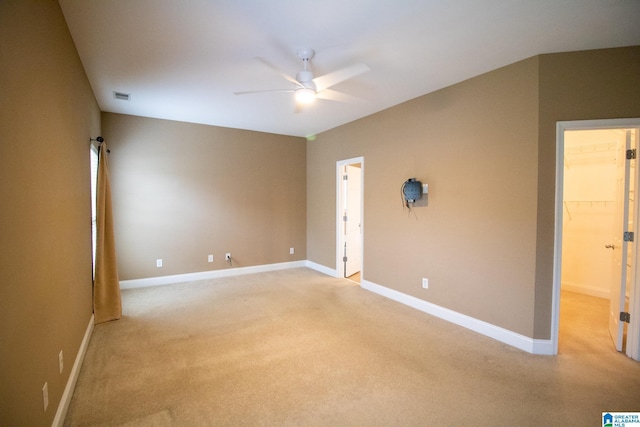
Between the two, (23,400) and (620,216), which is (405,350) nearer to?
(620,216)

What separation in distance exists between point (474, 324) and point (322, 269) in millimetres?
3037

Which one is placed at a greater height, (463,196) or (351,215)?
(463,196)

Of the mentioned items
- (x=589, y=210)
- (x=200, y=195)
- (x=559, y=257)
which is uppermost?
(x=200, y=195)

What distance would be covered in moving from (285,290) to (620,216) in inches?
159

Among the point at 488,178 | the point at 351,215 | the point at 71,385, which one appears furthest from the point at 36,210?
the point at 351,215

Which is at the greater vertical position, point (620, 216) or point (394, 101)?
point (394, 101)

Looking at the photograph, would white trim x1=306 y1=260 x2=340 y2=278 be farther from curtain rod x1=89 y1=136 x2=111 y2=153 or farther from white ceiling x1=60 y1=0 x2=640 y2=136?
curtain rod x1=89 y1=136 x2=111 y2=153

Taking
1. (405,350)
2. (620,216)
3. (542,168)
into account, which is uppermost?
(542,168)

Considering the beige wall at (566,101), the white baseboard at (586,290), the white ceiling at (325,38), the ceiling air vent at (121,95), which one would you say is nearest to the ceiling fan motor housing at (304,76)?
the white ceiling at (325,38)

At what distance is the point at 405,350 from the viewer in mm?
2730

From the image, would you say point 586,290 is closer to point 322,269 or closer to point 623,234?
point 623,234

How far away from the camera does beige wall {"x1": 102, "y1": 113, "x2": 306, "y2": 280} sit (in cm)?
451

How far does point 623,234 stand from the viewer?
2.64 meters

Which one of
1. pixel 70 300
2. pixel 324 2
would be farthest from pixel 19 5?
pixel 70 300
